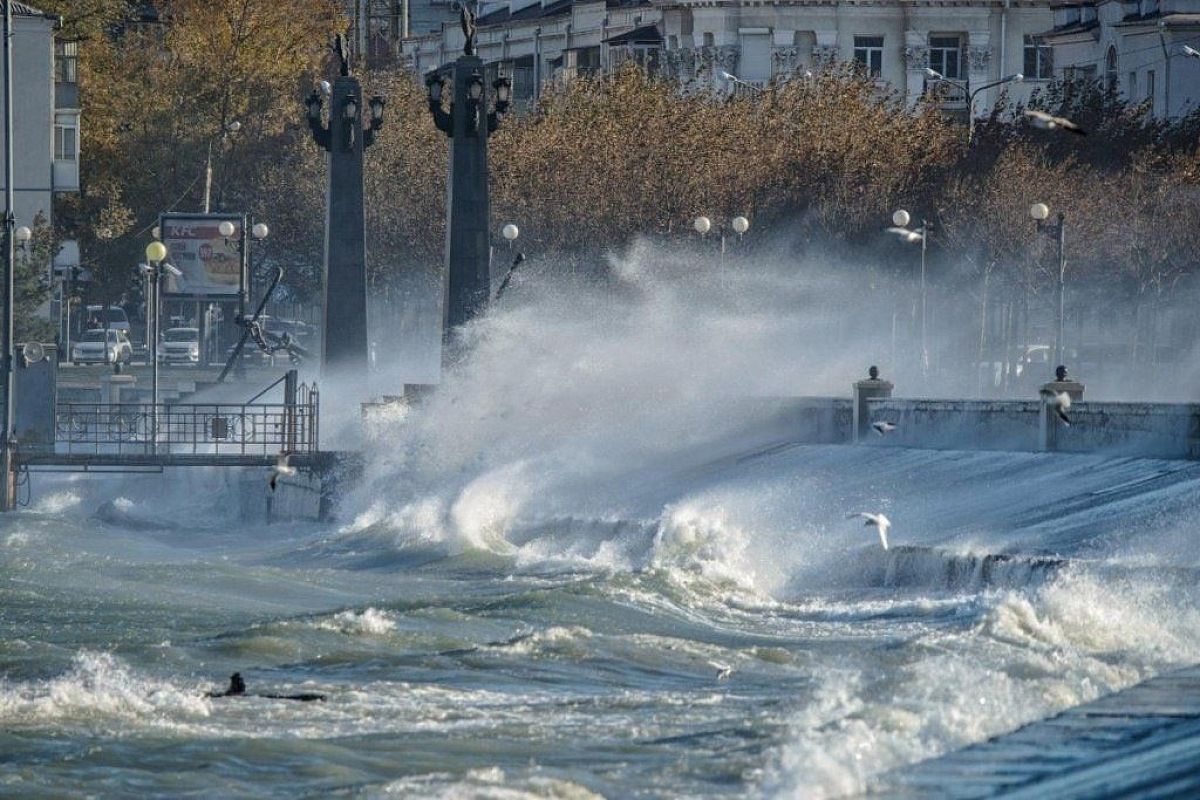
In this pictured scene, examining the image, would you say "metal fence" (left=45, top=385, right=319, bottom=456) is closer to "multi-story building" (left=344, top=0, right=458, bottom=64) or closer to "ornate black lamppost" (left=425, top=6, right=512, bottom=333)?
"ornate black lamppost" (left=425, top=6, right=512, bottom=333)

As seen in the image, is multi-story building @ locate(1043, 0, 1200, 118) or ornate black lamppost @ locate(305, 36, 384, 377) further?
multi-story building @ locate(1043, 0, 1200, 118)

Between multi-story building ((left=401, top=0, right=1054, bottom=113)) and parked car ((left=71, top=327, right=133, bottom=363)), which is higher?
multi-story building ((left=401, top=0, right=1054, bottom=113))

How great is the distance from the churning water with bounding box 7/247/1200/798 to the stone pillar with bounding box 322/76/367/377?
2.72 metres

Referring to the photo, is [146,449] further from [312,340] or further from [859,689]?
[312,340]

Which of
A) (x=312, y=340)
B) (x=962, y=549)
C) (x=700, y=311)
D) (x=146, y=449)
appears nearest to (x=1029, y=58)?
(x=312, y=340)

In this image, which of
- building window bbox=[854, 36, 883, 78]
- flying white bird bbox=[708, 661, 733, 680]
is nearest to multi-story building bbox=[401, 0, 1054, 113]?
building window bbox=[854, 36, 883, 78]

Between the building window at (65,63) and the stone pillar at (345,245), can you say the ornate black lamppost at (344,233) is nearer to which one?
the stone pillar at (345,245)

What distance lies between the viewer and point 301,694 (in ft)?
63.7

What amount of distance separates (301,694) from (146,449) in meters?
23.2

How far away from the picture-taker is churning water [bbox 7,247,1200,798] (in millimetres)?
16703

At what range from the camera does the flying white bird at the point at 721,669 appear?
2049cm

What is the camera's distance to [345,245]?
4425cm

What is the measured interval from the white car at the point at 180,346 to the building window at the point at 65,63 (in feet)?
25.9

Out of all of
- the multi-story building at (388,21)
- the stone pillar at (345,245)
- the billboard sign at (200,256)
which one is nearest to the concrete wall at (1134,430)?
the stone pillar at (345,245)
